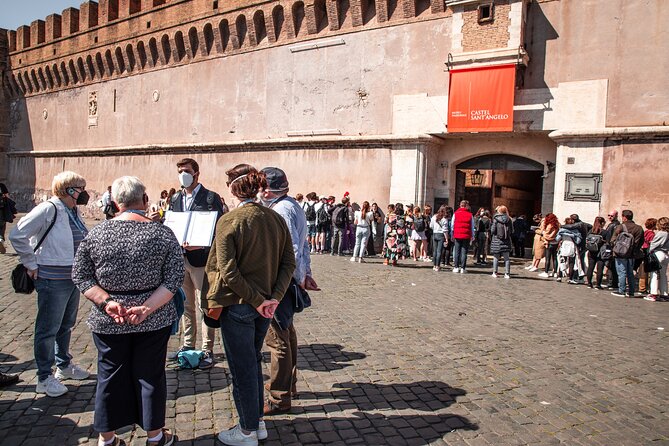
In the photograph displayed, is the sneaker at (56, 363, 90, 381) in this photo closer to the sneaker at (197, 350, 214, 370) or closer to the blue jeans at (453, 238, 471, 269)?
the sneaker at (197, 350, 214, 370)

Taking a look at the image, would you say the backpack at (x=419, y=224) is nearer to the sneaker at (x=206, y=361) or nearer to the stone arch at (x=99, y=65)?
the sneaker at (x=206, y=361)

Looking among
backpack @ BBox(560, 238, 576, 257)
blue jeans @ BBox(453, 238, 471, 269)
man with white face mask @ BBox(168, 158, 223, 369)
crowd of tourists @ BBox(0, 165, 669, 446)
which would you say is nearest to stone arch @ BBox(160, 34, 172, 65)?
blue jeans @ BBox(453, 238, 471, 269)

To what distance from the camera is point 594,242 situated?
994 centimetres

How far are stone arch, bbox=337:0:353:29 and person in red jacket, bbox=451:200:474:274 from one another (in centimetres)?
794

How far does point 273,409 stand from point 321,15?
594 inches

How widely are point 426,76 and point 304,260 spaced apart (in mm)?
11845

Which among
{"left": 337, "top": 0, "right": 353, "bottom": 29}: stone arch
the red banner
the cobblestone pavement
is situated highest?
{"left": 337, "top": 0, "right": 353, "bottom": 29}: stone arch

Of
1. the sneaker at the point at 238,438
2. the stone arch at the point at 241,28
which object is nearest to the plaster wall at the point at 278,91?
the stone arch at the point at 241,28

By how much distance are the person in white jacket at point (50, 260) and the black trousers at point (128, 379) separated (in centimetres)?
127

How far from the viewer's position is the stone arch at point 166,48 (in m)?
20.5

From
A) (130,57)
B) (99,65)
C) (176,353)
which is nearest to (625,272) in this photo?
(176,353)

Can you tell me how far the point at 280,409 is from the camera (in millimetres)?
3648

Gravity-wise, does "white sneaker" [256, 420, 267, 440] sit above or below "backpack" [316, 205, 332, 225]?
below

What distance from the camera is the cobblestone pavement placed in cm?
343
